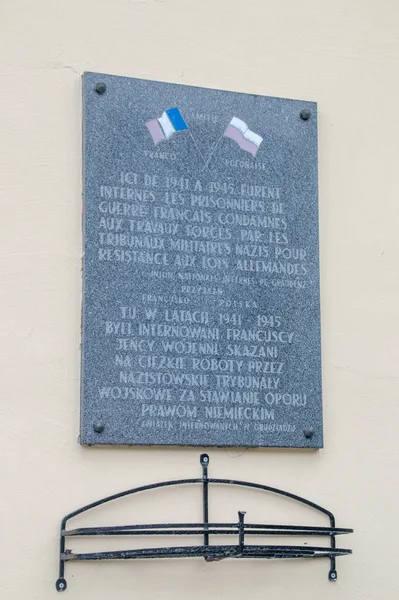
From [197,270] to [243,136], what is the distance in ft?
1.57

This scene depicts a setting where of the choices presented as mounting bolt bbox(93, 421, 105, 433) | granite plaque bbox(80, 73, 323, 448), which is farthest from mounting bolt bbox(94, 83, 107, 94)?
mounting bolt bbox(93, 421, 105, 433)

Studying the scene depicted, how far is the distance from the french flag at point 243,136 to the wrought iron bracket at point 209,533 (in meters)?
0.98

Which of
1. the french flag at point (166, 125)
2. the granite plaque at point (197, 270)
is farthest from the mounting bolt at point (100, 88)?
the french flag at point (166, 125)

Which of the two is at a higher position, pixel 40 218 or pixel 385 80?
pixel 385 80

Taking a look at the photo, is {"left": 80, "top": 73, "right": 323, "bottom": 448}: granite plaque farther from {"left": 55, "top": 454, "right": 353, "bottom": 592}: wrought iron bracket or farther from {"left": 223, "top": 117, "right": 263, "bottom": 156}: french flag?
{"left": 55, "top": 454, "right": 353, "bottom": 592}: wrought iron bracket

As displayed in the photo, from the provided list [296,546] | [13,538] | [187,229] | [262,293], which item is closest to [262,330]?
[262,293]

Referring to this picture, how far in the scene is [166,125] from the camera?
4.14 metres

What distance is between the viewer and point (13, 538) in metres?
3.75

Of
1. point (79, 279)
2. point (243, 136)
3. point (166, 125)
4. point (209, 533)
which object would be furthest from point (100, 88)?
point (209, 533)

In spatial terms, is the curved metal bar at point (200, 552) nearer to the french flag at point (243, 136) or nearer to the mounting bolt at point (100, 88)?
the french flag at point (243, 136)

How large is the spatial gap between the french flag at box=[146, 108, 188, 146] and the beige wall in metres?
0.15

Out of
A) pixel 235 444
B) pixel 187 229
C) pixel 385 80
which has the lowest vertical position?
pixel 235 444

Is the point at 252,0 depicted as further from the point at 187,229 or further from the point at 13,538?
the point at 13,538

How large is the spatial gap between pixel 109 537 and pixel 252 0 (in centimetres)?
179
